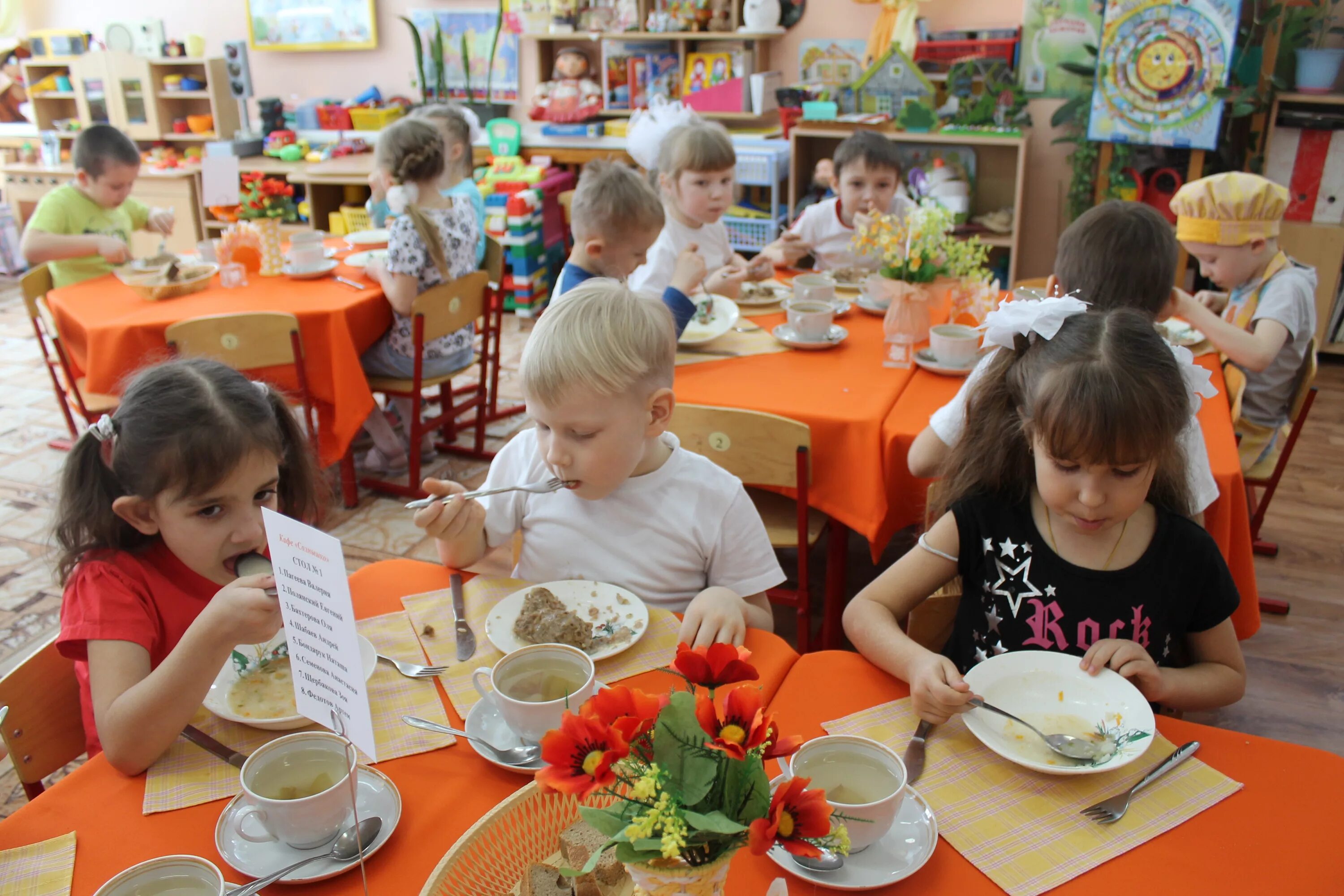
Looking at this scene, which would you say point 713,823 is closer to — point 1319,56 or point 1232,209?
point 1232,209

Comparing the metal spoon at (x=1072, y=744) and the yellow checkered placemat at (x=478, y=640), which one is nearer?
the metal spoon at (x=1072, y=744)

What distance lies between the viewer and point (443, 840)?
0.90 meters

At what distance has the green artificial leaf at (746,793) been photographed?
0.64 meters

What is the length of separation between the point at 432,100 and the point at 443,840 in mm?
5561

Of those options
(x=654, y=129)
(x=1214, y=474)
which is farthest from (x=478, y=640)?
(x=654, y=129)

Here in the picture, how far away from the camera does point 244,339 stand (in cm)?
275

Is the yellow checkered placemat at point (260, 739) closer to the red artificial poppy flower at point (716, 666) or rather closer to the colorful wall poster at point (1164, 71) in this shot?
the red artificial poppy flower at point (716, 666)

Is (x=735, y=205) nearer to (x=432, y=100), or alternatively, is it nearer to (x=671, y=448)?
(x=432, y=100)

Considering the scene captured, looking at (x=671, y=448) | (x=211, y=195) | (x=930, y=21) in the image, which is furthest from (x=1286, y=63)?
(x=211, y=195)

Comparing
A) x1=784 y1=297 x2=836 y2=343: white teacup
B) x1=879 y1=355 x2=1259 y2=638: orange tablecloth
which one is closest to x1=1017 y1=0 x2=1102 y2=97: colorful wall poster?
x1=879 y1=355 x2=1259 y2=638: orange tablecloth

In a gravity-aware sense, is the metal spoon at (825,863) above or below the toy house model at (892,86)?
below

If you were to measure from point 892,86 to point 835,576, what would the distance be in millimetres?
3175

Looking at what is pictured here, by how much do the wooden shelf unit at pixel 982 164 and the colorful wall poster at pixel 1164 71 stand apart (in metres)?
0.41

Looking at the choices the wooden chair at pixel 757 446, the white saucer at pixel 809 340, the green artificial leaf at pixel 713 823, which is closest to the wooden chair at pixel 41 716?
the green artificial leaf at pixel 713 823
